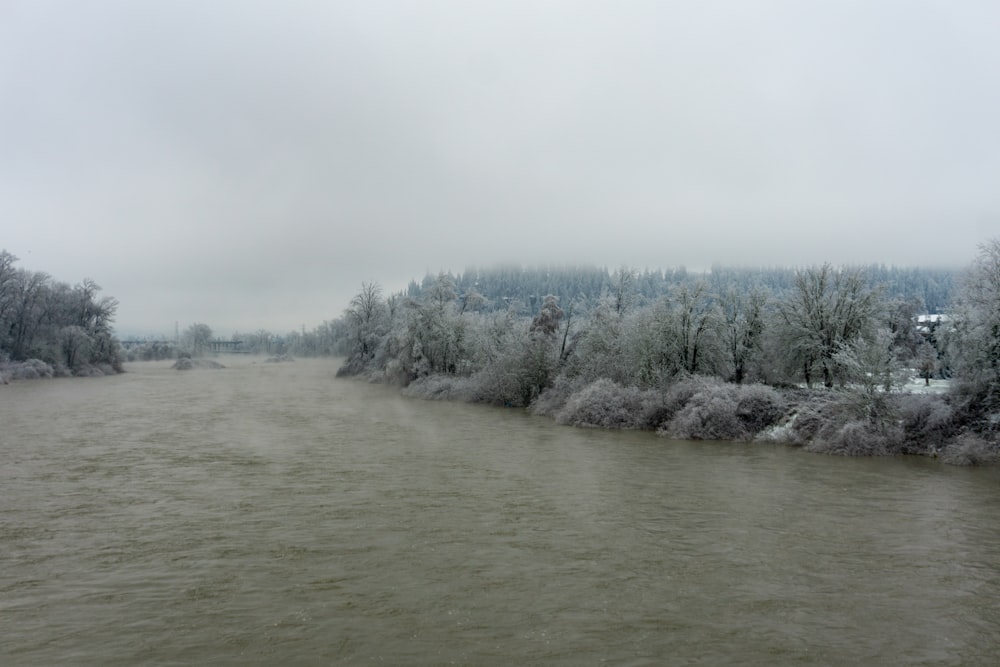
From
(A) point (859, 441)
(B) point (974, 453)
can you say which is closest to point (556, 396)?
(A) point (859, 441)

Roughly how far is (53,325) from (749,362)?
307 feet

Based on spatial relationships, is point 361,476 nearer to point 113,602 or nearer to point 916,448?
point 113,602

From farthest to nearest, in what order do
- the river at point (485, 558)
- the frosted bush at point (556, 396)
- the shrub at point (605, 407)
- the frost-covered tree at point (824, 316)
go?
the frosted bush at point (556, 396), the frost-covered tree at point (824, 316), the shrub at point (605, 407), the river at point (485, 558)

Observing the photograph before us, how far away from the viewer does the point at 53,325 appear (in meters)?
85.7

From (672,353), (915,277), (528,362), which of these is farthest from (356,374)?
(915,277)

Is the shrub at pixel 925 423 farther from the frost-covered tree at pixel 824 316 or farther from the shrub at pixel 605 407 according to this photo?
the shrub at pixel 605 407

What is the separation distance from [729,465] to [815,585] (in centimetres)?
1522

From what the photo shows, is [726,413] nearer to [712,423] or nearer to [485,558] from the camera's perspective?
[712,423]

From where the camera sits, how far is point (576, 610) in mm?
11445

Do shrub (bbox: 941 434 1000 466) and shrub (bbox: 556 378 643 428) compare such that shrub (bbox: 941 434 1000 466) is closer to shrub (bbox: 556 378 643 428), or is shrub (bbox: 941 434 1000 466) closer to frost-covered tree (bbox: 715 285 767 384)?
shrub (bbox: 556 378 643 428)

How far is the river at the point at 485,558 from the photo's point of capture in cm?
1007

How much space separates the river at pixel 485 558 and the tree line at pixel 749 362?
445 cm

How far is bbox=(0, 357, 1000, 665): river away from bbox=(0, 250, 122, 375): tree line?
65.6 meters

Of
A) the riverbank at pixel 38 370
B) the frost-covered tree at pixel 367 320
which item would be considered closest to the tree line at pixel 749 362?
the frost-covered tree at pixel 367 320
